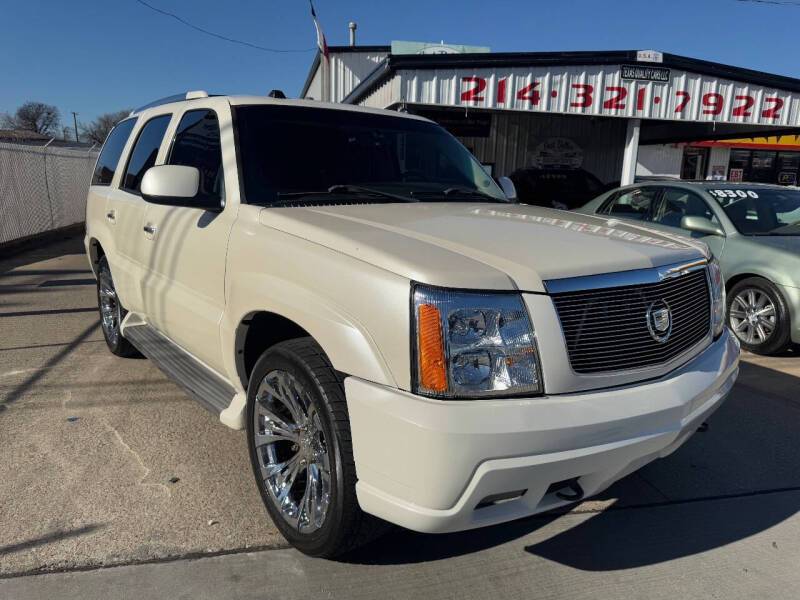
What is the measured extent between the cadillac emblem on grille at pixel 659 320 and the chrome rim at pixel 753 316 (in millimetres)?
3998

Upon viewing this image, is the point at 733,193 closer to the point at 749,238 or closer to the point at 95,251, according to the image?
the point at 749,238

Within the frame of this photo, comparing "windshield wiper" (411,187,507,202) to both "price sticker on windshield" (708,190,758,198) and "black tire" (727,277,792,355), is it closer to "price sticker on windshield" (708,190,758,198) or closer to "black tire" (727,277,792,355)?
"black tire" (727,277,792,355)

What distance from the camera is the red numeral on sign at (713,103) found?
43.9ft

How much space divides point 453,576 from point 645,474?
149cm

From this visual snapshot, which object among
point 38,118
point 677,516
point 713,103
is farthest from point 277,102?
point 38,118

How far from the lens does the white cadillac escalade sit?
197 centimetres

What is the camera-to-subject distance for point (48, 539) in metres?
2.66

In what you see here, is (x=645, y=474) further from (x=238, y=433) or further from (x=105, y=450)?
(x=105, y=450)

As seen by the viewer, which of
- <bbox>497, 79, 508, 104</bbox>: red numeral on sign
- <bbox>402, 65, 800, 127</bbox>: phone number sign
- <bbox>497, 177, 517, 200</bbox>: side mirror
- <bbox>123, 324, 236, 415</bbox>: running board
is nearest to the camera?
<bbox>123, 324, 236, 415</bbox>: running board

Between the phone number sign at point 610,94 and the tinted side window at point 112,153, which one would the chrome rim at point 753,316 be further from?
the phone number sign at point 610,94

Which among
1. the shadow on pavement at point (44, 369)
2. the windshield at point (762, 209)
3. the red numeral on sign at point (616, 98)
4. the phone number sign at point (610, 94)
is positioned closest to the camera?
the shadow on pavement at point (44, 369)

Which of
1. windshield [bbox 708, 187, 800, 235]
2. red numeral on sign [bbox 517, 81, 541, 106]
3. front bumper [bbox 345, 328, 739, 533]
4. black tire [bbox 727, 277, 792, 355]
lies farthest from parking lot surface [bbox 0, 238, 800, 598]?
red numeral on sign [bbox 517, 81, 541, 106]

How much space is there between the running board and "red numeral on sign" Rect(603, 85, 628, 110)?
11374 mm

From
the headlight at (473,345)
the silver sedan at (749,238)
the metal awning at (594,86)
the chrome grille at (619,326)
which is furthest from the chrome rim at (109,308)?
the metal awning at (594,86)
